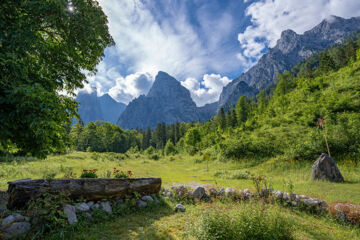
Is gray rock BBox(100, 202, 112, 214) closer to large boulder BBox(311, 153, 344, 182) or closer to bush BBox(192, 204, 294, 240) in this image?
bush BBox(192, 204, 294, 240)

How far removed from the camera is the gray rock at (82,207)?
5.61 m

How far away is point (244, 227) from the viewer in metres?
4.16

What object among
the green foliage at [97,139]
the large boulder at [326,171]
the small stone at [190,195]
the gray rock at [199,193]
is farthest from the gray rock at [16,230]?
the green foliage at [97,139]

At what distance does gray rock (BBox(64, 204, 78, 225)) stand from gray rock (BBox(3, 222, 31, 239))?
91cm

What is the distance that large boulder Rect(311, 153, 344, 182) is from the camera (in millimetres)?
11055

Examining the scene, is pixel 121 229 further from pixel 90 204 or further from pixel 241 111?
pixel 241 111

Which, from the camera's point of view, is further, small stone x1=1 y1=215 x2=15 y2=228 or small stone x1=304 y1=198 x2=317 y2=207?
small stone x1=304 y1=198 x2=317 y2=207

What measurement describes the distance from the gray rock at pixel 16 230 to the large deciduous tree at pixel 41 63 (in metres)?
2.15

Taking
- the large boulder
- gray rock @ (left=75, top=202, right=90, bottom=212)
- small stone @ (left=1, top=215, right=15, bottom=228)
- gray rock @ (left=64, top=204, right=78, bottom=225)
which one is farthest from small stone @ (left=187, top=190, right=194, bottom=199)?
the large boulder

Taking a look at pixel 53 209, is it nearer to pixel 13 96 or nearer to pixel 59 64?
pixel 13 96

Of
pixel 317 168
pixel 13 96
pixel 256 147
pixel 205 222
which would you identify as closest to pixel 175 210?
pixel 205 222

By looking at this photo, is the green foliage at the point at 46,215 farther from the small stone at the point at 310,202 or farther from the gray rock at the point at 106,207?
the small stone at the point at 310,202

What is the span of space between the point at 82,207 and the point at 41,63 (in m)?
5.57

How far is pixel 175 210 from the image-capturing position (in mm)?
7180
